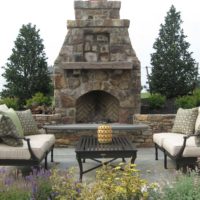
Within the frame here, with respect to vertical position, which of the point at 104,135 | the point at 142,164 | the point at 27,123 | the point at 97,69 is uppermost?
the point at 97,69

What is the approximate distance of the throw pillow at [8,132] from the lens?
529 centimetres

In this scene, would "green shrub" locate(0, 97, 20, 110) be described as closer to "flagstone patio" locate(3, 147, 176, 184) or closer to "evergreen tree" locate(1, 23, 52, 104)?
"evergreen tree" locate(1, 23, 52, 104)

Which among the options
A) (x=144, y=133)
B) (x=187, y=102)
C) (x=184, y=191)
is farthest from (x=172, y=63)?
(x=184, y=191)

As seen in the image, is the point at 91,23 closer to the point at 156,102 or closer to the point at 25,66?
the point at 25,66

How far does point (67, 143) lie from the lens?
821cm

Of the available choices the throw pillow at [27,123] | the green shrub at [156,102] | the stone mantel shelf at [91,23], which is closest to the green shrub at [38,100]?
the stone mantel shelf at [91,23]

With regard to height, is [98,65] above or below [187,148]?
above

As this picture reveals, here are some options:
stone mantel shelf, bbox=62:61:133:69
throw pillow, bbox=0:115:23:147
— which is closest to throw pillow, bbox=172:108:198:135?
stone mantel shelf, bbox=62:61:133:69

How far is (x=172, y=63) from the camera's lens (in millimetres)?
10477

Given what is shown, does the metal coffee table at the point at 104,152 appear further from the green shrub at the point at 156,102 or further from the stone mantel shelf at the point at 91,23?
the stone mantel shelf at the point at 91,23

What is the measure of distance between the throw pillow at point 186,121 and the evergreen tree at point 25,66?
4.22m

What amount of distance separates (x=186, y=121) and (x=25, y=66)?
4.64 m

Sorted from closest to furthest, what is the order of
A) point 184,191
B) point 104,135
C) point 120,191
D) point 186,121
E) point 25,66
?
point 120,191 → point 184,191 → point 104,135 → point 186,121 → point 25,66

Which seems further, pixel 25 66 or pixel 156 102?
pixel 25 66
